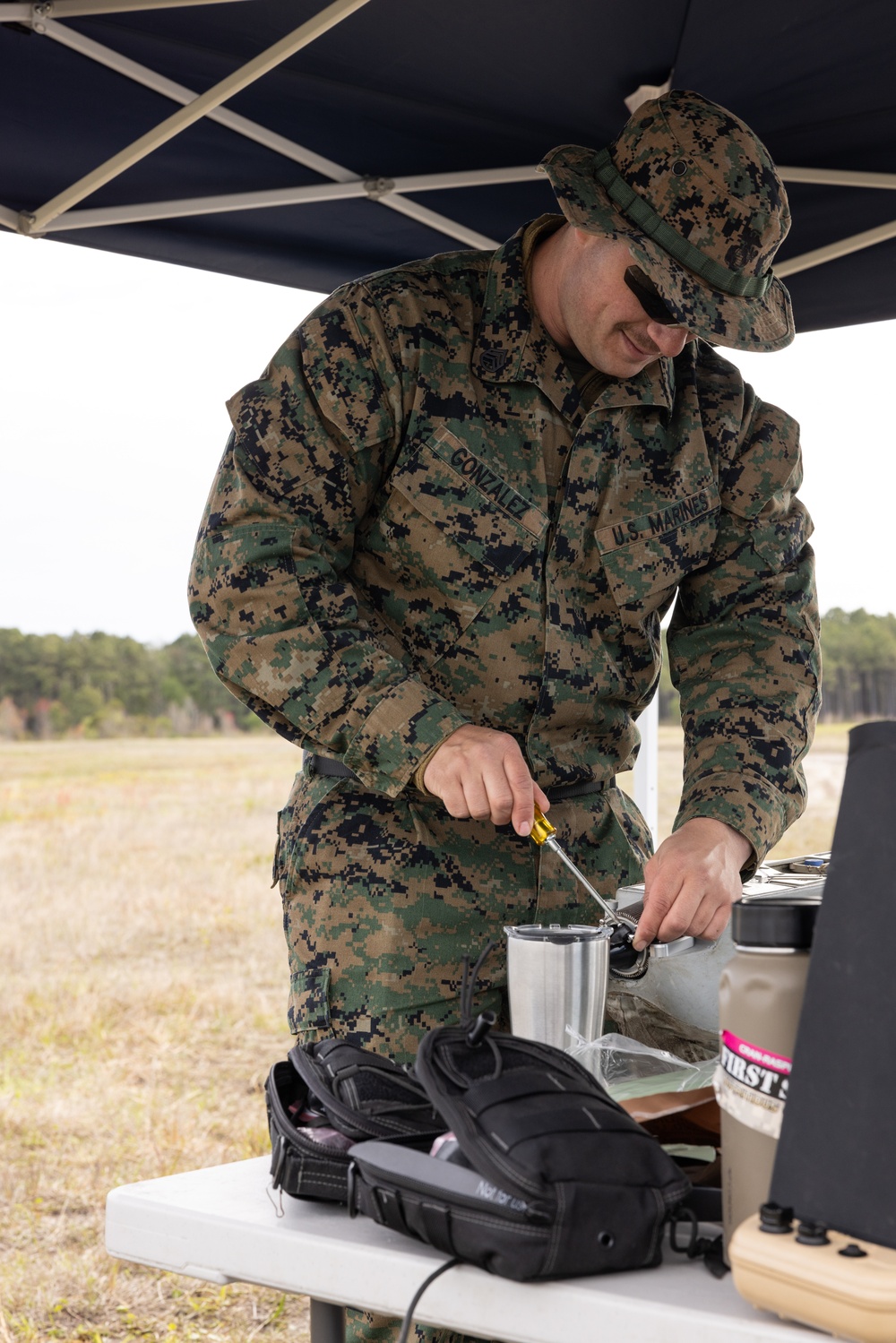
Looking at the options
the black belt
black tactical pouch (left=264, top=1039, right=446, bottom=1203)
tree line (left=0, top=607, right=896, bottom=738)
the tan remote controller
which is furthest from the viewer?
tree line (left=0, top=607, right=896, bottom=738)

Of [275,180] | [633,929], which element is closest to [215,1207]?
[633,929]

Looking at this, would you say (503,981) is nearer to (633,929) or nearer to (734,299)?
(633,929)

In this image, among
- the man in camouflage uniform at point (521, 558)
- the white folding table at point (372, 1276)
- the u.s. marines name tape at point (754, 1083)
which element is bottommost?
the white folding table at point (372, 1276)

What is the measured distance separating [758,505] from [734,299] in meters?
0.34

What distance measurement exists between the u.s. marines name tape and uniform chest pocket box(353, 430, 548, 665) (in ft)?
3.06

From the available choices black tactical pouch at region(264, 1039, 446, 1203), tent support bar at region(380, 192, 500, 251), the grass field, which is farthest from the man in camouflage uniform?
tent support bar at region(380, 192, 500, 251)

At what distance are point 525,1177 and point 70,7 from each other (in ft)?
5.90

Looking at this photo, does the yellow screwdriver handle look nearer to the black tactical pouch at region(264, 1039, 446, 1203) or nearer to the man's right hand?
the man's right hand

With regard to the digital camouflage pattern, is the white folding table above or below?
below

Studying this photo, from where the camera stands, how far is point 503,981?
62.6 inches

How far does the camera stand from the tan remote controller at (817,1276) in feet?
2.12

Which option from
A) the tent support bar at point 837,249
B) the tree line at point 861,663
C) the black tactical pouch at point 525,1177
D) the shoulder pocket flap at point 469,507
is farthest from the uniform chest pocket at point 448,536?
the tree line at point 861,663

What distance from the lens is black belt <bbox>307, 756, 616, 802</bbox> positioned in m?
1.64

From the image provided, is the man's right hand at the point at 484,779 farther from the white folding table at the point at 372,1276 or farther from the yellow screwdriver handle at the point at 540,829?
the white folding table at the point at 372,1276
